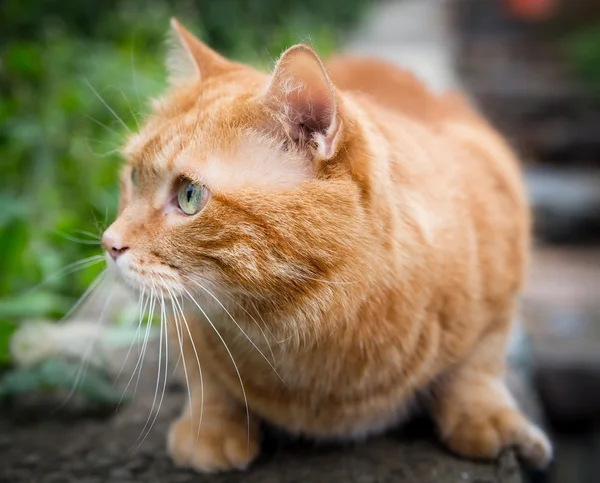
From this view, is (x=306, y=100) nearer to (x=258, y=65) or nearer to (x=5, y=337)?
(x=5, y=337)

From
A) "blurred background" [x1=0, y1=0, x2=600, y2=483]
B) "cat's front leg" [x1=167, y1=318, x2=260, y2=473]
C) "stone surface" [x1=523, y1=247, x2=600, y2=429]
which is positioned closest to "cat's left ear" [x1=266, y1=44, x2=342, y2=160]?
"blurred background" [x1=0, y1=0, x2=600, y2=483]

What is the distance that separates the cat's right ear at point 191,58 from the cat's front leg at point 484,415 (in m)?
0.93

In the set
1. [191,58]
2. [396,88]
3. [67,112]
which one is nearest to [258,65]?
[67,112]

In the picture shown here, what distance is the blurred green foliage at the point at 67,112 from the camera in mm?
2318

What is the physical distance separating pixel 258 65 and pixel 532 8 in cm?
532

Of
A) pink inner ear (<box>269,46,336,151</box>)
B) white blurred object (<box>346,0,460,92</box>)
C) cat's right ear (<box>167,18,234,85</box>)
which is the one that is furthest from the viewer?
white blurred object (<box>346,0,460,92</box>)

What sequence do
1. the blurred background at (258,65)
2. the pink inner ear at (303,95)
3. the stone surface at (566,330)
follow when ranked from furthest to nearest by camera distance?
the stone surface at (566,330), the blurred background at (258,65), the pink inner ear at (303,95)

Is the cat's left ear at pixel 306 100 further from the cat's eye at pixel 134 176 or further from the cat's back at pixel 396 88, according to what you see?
the cat's back at pixel 396 88

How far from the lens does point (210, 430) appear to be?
161 cm

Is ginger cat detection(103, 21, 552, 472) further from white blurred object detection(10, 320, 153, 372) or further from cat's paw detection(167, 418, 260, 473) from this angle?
white blurred object detection(10, 320, 153, 372)

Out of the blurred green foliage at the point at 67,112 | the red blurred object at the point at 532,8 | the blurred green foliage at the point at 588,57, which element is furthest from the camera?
the red blurred object at the point at 532,8

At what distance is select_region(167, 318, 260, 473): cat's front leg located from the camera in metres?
1.58

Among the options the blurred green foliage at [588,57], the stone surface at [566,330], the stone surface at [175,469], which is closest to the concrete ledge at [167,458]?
the stone surface at [175,469]

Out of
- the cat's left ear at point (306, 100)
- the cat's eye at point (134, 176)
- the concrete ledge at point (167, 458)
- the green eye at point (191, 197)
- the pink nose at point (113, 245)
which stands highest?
the cat's left ear at point (306, 100)
